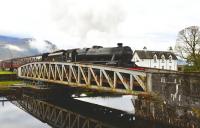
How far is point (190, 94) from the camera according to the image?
92.1 feet

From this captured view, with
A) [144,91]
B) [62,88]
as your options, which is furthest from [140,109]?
[62,88]

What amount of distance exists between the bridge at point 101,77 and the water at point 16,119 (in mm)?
7407

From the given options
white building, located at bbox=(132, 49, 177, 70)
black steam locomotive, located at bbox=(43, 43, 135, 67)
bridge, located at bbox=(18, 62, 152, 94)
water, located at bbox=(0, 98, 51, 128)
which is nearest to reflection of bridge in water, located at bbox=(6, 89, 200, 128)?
water, located at bbox=(0, 98, 51, 128)

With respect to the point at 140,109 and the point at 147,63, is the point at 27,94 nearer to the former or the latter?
the point at 140,109

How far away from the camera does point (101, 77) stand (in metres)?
37.9

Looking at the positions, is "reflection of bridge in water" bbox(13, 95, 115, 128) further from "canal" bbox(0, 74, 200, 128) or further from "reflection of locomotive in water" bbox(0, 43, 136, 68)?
"reflection of locomotive in water" bbox(0, 43, 136, 68)

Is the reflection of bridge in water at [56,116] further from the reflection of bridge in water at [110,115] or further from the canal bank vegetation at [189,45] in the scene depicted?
the canal bank vegetation at [189,45]

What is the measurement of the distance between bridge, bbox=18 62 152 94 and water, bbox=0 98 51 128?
7.41 metres

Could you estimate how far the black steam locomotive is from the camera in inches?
1696

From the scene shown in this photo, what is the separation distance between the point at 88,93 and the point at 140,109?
36.0 meters

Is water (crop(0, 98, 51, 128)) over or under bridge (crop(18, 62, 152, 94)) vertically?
under

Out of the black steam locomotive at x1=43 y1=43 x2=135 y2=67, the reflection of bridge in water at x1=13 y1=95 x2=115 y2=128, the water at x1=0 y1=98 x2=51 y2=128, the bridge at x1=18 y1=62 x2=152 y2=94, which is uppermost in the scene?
the black steam locomotive at x1=43 y1=43 x2=135 y2=67

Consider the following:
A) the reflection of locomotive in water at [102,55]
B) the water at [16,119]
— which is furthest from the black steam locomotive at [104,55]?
the water at [16,119]

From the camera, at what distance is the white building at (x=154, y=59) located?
99131 mm
